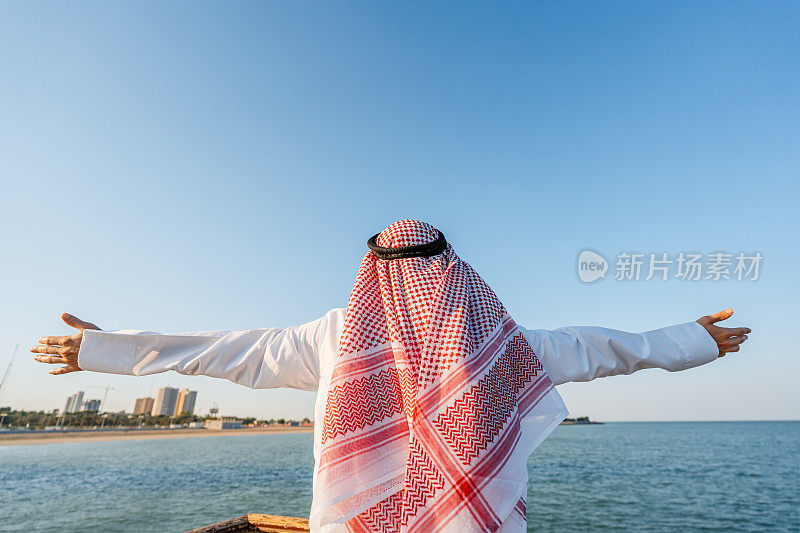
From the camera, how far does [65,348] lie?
65.4 inches

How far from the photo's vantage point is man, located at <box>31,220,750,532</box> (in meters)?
1.19

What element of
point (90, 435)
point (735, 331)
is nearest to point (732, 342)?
point (735, 331)

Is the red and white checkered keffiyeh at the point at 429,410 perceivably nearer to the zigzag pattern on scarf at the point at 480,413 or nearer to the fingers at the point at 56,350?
the zigzag pattern on scarf at the point at 480,413

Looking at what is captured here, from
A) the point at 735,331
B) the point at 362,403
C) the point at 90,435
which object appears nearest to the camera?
the point at 362,403

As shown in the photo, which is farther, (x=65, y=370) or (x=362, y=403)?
(x=65, y=370)

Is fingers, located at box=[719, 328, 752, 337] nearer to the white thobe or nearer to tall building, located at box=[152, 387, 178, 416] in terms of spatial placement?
the white thobe

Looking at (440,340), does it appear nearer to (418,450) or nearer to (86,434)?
(418,450)

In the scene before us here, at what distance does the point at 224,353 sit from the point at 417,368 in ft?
2.53

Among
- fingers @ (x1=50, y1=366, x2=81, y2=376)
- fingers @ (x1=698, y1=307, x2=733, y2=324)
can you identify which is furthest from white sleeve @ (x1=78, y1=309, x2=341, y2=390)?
fingers @ (x1=698, y1=307, x2=733, y2=324)

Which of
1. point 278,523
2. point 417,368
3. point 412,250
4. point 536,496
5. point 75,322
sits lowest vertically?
point 536,496

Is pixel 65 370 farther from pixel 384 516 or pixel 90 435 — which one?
pixel 90 435

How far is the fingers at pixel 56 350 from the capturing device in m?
1.66

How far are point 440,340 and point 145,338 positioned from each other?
1174 mm

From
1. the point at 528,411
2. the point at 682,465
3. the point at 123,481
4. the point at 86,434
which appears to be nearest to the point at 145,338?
the point at 528,411
